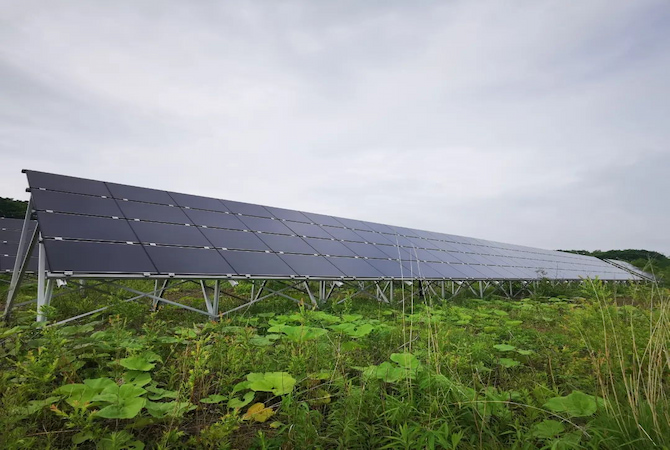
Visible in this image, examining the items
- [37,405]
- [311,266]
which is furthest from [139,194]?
[37,405]

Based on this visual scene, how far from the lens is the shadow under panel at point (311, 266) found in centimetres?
788

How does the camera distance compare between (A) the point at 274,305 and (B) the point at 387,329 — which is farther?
(A) the point at 274,305

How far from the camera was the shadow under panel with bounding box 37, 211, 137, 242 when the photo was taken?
548cm

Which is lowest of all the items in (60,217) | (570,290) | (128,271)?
(570,290)

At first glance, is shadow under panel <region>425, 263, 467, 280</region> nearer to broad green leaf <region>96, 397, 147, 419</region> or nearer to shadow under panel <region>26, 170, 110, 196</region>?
shadow under panel <region>26, 170, 110, 196</region>

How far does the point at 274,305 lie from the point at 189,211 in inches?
134

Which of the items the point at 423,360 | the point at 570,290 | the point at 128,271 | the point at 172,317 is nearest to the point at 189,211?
the point at 172,317

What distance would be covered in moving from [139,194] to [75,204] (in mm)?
2038

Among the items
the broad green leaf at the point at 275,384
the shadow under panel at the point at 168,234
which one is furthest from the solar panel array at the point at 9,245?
the broad green leaf at the point at 275,384

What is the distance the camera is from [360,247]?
1157cm

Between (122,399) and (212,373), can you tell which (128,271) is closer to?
(212,373)

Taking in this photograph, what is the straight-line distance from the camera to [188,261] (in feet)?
20.8

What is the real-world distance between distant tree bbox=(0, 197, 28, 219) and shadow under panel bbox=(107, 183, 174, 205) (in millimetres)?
26101

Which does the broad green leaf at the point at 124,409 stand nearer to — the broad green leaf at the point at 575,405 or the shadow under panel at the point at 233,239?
the broad green leaf at the point at 575,405
